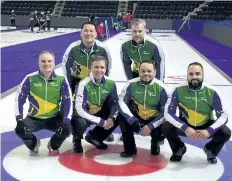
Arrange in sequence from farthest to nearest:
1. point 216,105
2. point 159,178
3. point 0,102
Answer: point 0,102, point 216,105, point 159,178

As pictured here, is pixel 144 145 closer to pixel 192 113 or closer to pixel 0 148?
pixel 192 113

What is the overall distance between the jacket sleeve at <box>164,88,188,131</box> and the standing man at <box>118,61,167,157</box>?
0.10m

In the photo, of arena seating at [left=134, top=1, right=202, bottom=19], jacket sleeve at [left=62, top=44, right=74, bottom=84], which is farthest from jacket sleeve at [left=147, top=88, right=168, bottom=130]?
arena seating at [left=134, top=1, right=202, bottom=19]

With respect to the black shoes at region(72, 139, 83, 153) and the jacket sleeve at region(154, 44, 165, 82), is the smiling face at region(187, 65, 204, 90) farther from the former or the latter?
the black shoes at region(72, 139, 83, 153)

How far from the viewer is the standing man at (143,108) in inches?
153

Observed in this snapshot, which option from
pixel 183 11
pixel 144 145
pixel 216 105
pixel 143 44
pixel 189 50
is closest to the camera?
pixel 216 105

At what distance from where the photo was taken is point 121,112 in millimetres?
3973

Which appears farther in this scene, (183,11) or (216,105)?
(183,11)

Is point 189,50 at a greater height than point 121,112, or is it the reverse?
point 121,112

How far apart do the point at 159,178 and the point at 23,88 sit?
1.56m

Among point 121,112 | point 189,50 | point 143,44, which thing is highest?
point 143,44

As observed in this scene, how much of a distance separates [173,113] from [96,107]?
31.3 inches

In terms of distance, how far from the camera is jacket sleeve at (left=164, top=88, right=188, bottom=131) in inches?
146

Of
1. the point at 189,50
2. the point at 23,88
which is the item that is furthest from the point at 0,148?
the point at 189,50
